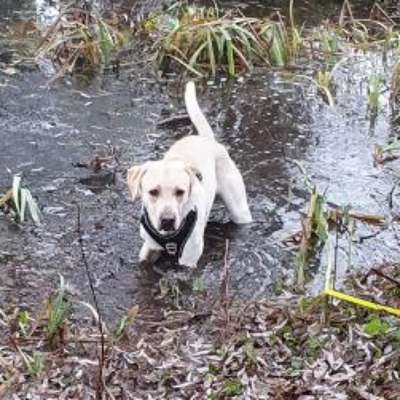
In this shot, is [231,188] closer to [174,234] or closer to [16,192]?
[174,234]

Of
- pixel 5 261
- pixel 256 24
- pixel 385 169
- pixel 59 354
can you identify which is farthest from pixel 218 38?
pixel 59 354

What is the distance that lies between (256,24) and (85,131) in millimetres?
2720

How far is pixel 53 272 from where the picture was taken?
550 cm

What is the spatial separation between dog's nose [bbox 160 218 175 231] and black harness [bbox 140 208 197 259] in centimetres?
7

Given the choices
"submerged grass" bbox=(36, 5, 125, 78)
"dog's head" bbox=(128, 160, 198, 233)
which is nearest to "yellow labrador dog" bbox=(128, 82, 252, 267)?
"dog's head" bbox=(128, 160, 198, 233)

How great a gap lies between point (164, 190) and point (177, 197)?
0.10 m

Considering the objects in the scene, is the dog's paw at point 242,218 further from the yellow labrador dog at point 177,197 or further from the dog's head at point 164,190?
the dog's head at point 164,190

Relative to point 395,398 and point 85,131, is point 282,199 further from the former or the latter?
point 395,398

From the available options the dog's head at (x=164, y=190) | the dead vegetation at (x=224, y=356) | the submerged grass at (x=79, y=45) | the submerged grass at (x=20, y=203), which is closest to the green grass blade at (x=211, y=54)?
the submerged grass at (x=79, y=45)

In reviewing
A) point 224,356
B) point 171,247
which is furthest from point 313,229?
point 224,356

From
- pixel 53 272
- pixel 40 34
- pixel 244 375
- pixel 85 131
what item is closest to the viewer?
pixel 244 375

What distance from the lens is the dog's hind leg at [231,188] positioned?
602 centimetres

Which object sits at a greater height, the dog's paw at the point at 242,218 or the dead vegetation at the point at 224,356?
the dead vegetation at the point at 224,356

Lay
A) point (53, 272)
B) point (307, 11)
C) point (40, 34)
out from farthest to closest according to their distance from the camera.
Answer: point (307, 11)
point (40, 34)
point (53, 272)
